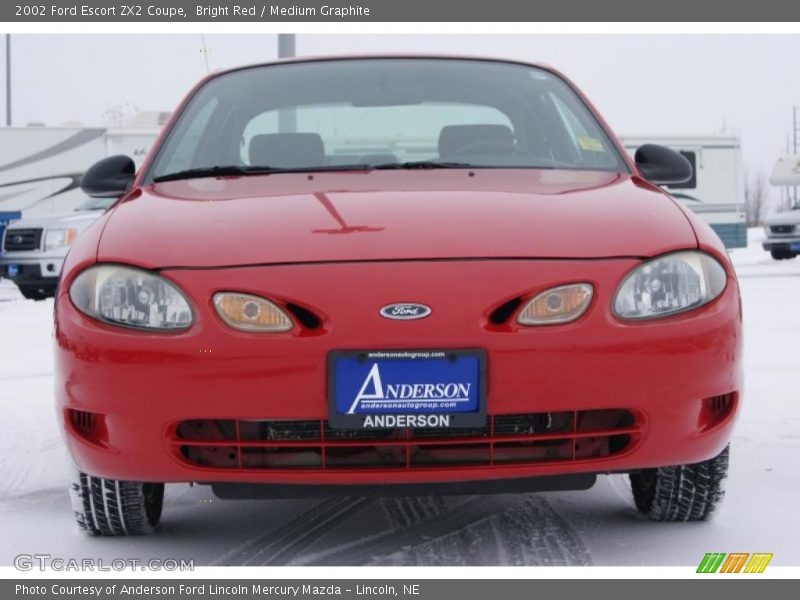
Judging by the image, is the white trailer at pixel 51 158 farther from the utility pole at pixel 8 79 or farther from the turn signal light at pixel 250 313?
the utility pole at pixel 8 79

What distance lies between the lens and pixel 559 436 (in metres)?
2.70

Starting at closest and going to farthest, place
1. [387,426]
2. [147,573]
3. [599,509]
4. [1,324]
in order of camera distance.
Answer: [387,426] → [147,573] → [599,509] → [1,324]

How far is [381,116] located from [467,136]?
423 mm

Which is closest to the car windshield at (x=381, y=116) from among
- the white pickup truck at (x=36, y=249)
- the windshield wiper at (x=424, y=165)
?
the windshield wiper at (x=424, y=165)

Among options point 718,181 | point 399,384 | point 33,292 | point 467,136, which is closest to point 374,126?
point 467,136

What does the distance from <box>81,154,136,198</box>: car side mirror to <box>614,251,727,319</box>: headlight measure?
182 cm

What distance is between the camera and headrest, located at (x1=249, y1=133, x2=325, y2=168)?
12.3 ft

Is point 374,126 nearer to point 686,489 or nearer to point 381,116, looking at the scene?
point 381,116

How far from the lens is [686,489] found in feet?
10.4

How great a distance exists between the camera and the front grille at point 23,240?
47.6 ft

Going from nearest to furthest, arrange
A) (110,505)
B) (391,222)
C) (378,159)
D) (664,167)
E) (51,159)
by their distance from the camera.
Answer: (391,222) → (110,505) → (378,159) → (664,167) → (51,159)

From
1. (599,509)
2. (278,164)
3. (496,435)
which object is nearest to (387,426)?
(496,435)

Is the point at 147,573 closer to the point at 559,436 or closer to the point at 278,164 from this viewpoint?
the point at 559,436
